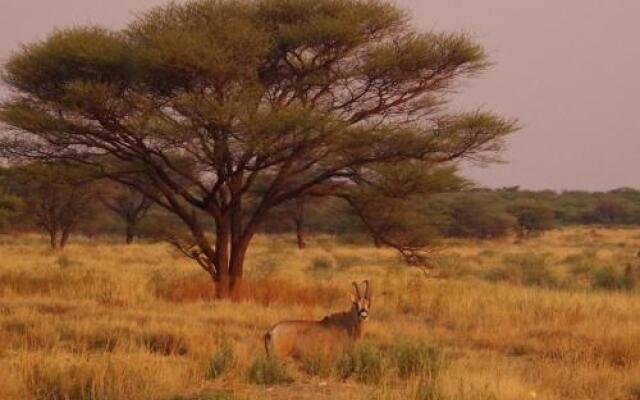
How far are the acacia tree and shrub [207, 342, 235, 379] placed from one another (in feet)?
23.3

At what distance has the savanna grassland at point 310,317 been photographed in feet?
26.5

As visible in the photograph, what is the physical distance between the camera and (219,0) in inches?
715

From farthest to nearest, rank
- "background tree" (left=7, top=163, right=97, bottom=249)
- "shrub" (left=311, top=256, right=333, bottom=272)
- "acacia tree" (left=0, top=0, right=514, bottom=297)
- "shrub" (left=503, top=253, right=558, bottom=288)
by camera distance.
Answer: "background tree" (left=7, top=163, right=97, bottom=249)
"shrub" (left=311, top=256, right=333, bottom=272)
"shrub" (left=503, top=253, right=558, bottom=288)
"acacia tree" (left=0, top=0, right=514, bottom=297)

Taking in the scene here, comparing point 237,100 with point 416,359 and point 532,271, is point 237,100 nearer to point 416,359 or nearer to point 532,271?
point 416,359

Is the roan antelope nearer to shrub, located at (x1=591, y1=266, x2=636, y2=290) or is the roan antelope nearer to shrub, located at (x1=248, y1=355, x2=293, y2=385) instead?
shrub, located at (x1=248, y1=355, x2=293, y2=385)

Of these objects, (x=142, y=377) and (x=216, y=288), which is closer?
(x=142, y=377)

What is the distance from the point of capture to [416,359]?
9672 millimetres

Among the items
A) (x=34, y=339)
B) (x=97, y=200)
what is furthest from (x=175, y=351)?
(x=97, y=200)

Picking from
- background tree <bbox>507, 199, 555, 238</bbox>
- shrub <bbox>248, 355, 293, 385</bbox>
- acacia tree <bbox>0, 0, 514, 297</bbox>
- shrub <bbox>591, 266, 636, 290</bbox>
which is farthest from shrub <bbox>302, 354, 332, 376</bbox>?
background tree <bbox>507, 199, 555, 238</bbox>

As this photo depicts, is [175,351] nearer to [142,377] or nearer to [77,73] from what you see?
[142,377]

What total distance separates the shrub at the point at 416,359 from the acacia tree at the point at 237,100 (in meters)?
6.78

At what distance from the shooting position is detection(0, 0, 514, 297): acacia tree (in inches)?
643

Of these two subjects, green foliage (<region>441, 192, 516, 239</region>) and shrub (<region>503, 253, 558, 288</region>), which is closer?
shrub (<region>503, 253, 558, 288</region>)

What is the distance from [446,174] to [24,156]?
892 cm
